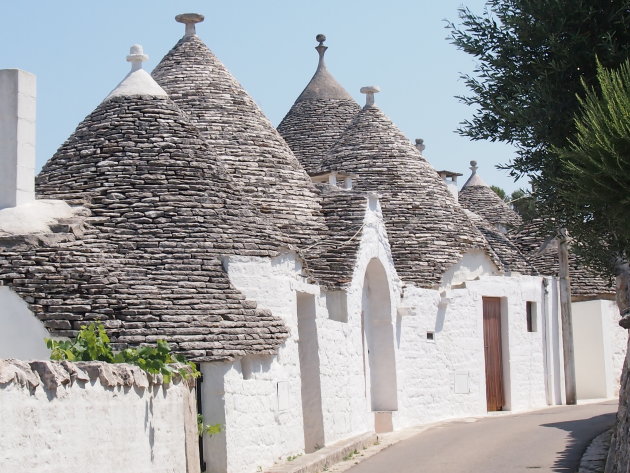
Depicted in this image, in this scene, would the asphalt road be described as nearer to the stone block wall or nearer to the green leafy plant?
the green leafy plant

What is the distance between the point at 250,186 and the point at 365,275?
325cm

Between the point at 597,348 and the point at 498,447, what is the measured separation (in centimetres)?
1268

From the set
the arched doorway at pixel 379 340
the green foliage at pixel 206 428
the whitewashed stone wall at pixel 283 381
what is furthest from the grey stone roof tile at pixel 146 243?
the arched doorway at pixel 379 340

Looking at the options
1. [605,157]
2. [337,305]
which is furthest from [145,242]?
[605,157]

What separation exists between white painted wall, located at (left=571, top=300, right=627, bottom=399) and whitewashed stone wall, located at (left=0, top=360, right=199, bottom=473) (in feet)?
57.3

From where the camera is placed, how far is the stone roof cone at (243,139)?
18.9 metres

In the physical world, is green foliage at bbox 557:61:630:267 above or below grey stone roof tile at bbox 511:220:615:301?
above

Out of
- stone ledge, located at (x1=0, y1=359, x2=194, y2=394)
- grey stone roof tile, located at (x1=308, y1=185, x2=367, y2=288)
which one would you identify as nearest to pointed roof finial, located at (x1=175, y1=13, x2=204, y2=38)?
grey stone roof tile, located at (x1=308, y1=185, x2=367, y2=288)

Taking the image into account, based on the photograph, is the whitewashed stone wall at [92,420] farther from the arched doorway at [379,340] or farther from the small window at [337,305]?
the arched doorway at [379,340]

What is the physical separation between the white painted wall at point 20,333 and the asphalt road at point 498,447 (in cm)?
435

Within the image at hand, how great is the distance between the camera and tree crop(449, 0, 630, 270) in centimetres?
1128

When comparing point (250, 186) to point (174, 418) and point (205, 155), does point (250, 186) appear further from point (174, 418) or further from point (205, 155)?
point (174, 418)

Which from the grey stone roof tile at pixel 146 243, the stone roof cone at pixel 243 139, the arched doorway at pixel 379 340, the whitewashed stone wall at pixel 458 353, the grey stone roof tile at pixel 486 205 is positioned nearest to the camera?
the grey stone roof tile at pixel 146 243

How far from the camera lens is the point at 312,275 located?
17516mm
